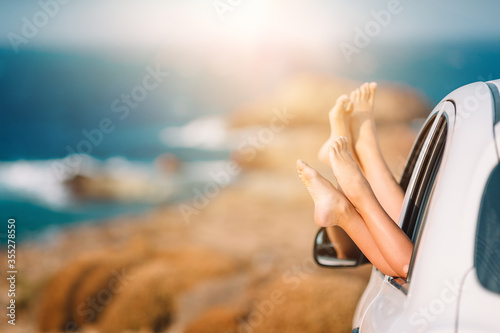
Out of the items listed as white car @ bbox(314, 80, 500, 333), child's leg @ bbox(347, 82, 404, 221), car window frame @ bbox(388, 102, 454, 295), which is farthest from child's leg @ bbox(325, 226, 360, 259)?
white car @ bbox(314, 80, 500, 333)

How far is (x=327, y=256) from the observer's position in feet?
7.78

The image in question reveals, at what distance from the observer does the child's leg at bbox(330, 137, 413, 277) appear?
1.67 metres

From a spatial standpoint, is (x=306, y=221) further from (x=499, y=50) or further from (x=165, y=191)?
(x=499, y=50)

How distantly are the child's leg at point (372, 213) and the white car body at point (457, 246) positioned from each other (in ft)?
0.78

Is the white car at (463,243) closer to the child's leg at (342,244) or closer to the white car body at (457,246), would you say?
the white car body at (457,246)

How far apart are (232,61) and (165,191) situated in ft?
5.58

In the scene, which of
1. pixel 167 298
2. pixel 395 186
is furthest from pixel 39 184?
pixel 395 186

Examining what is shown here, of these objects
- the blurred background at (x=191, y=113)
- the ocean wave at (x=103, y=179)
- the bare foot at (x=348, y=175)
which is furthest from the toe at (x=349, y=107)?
the ocean wave at (x=103, y=179)

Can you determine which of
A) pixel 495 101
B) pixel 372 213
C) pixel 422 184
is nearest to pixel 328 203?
pixel 372 213

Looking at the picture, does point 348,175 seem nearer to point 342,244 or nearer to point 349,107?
point 342,244

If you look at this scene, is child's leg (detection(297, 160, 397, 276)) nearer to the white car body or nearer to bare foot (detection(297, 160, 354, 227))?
bare foot (detection(297, 160, 354, 227))

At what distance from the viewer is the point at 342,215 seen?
6.22 feet

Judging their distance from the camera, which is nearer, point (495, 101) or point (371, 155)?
point (495, 101)

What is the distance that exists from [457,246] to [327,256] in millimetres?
1172
